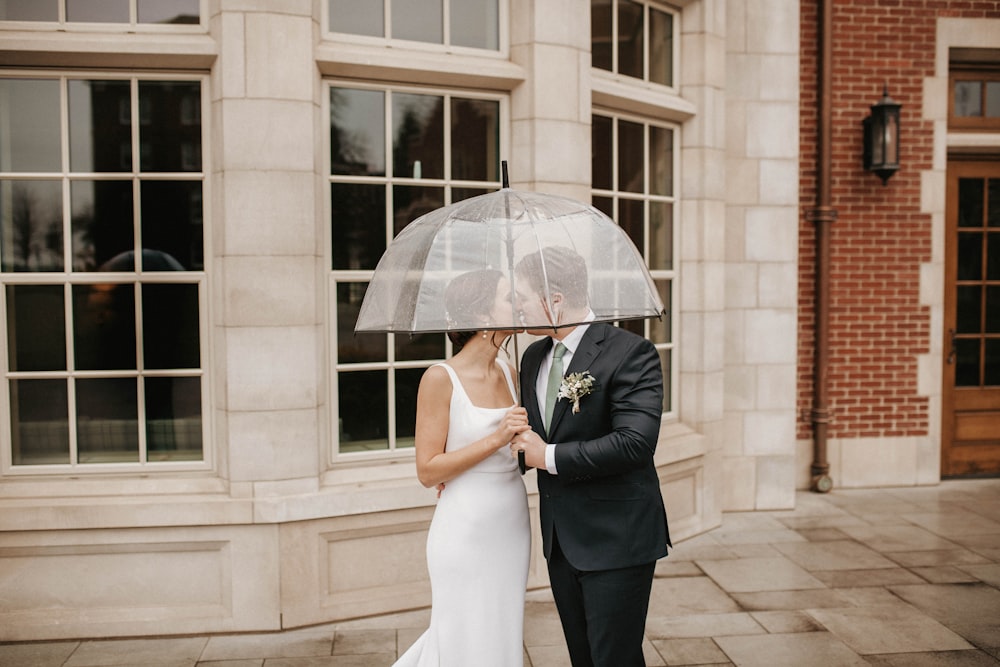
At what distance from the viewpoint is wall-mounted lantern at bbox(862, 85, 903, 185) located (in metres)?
7.24

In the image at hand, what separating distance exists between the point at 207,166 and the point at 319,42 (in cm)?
87

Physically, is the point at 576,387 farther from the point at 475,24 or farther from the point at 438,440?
the point at 475,24

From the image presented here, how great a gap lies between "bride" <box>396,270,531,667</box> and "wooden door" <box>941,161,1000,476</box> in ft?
19.9

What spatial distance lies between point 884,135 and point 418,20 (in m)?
4.26

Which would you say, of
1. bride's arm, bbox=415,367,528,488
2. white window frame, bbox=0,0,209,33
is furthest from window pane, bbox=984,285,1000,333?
white window frame, bbox=0,0,209,33

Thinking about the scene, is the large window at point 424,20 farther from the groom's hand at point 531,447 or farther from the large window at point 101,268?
the groom's hand at point 531,447

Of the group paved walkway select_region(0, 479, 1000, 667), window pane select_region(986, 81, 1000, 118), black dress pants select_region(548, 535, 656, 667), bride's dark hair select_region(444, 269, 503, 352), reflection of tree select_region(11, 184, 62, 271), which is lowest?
paved walkway select_region(0, 479, 1000, 667)

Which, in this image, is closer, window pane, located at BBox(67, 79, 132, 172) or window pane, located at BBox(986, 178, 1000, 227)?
window pane, located at BBox(67, 79, 132, 172)

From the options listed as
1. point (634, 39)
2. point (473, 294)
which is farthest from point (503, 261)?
point (634, 39)

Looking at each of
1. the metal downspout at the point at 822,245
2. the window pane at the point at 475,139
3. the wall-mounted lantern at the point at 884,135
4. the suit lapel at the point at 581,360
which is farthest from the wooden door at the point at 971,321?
the suit lapel at the point at 581,360

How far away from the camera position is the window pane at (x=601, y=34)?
18.6ft

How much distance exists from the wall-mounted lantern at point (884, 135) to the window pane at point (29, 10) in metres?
5.99

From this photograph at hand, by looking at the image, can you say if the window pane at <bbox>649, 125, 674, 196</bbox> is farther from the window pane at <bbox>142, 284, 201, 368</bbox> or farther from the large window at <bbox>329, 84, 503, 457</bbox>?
the window pane at <bbox>142, 284, 201, 368</bbox>

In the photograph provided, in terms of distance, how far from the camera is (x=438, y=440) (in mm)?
3109
